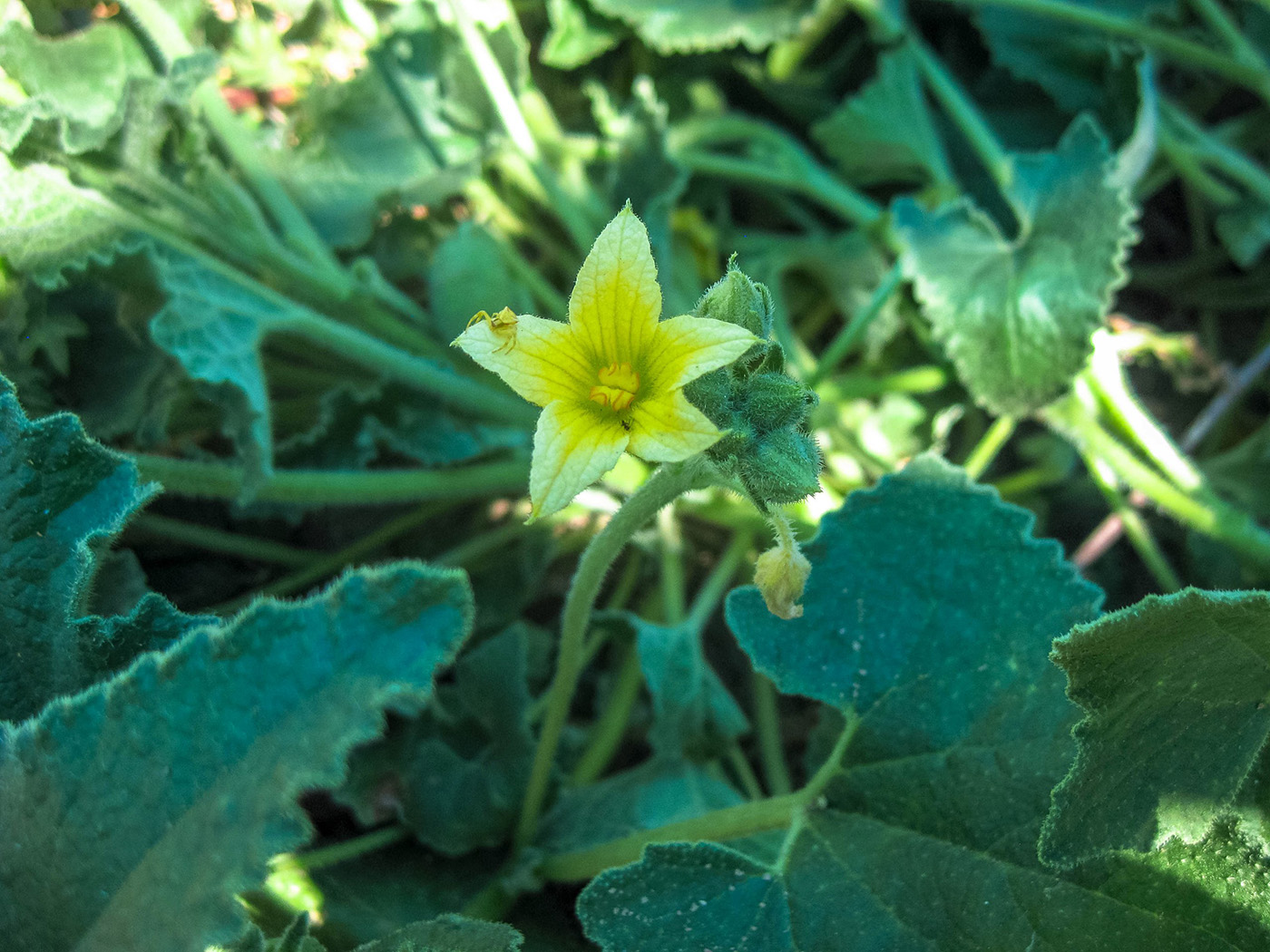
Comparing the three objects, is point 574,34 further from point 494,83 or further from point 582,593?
point 582,593

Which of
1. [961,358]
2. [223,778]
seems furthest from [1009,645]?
[223,778]

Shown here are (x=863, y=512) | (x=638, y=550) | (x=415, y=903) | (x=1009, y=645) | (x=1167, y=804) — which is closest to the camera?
(x=1167, y=804)

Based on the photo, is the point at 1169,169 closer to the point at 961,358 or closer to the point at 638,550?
the point at 961,358

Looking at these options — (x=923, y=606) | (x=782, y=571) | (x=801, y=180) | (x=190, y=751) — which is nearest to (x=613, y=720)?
(x=923, y=606)

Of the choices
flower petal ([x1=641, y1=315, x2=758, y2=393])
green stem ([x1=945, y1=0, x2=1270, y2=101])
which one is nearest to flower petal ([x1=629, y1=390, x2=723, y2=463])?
flower petal ([x1=641, y1=315, x2=758, y2=393])

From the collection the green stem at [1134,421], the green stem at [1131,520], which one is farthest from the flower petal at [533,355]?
the green stem at [1131,520]

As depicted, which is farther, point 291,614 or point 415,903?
point 415,903
